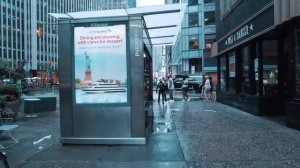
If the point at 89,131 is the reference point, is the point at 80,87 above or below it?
above

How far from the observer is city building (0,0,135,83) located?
91.9 metres

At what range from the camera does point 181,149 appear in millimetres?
8656

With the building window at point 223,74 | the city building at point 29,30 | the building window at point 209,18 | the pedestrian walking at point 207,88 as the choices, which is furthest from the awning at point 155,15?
the city building at point 29,30

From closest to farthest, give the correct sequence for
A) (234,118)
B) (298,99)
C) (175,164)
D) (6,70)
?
1. (175,164)
2. (298,99)
3. (234,118)
4. (6,70)

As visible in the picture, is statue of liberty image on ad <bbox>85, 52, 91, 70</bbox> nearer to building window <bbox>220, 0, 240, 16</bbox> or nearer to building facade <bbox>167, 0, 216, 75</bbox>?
building window <bbox>220, 0, 240, 16</bbox>

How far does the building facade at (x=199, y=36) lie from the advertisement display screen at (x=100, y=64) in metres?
61.2

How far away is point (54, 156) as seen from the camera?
8227mm

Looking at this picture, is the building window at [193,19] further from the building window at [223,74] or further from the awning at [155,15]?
the awning at [155,15]

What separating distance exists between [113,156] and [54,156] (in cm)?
118

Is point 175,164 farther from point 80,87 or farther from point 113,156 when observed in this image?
point 80,87

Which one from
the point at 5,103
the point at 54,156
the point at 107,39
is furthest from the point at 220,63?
the point at 54,156

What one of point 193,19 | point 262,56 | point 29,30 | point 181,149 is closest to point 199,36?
point 193,19

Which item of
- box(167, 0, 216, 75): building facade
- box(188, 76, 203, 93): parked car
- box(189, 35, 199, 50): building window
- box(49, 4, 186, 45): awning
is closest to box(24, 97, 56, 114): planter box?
box(49, 4, 186, 45): awning

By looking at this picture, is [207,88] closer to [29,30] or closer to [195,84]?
[195,84]
